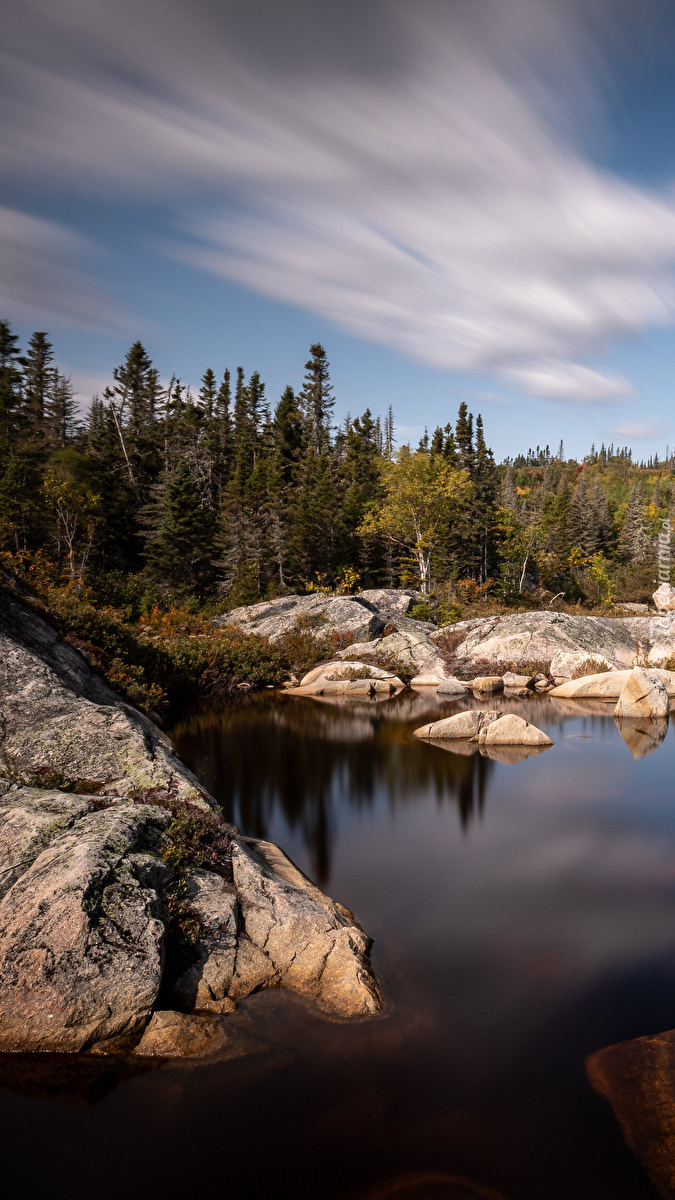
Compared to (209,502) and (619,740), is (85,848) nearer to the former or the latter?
(619,740)

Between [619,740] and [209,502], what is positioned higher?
[209,502]

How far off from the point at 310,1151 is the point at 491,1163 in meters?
1.44

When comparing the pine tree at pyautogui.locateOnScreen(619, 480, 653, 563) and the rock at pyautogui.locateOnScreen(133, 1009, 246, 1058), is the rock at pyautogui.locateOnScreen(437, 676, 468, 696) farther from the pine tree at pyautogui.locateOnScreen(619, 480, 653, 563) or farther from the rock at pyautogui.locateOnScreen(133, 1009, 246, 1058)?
the pine tree at pyautogui.locateOnScreen(619, 480, 653, 563)

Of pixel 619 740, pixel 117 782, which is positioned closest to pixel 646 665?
pixel 619 740

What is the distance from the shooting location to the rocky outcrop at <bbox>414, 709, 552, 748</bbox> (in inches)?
663

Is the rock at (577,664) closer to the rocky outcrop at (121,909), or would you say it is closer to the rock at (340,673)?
the rock at (340,673)

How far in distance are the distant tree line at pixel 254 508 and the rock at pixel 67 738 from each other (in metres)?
15.6

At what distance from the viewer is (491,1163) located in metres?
4.86

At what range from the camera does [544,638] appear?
27266mm

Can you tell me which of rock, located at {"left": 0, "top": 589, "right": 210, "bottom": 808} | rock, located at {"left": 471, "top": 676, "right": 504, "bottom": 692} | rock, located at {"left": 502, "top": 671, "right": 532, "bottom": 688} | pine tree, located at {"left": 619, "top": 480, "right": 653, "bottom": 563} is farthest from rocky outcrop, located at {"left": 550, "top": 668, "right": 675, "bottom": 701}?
pine tree, located at {"left": 619, "top": 480, "right": 653, "bottom": 563}

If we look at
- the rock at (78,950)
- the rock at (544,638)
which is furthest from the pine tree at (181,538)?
the rock at (78,950)

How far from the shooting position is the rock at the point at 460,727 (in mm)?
17516

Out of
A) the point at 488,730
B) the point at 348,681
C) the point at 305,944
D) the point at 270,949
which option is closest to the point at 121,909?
the point at 270,949

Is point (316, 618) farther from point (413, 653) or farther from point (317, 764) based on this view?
point (317, 764)
